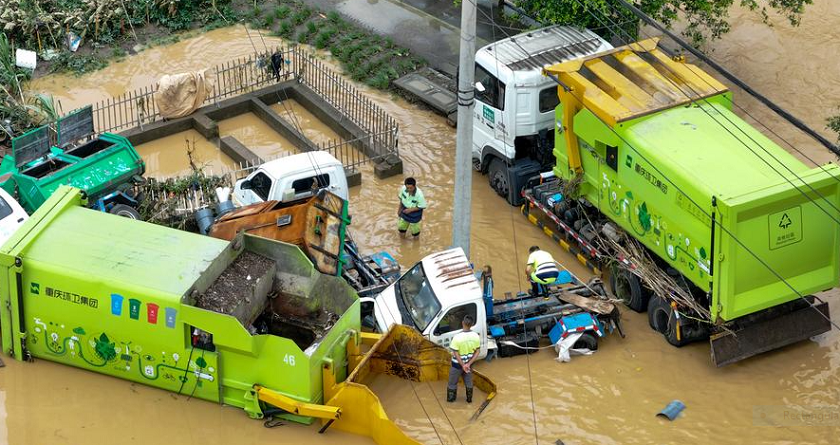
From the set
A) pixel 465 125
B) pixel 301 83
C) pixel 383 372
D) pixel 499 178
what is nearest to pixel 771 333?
pixel 465 125

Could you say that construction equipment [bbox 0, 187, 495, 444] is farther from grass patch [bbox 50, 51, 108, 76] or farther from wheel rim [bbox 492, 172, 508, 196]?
grass patch [bbox 50, 51, 108, 76]

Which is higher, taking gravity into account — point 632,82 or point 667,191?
point 632,82

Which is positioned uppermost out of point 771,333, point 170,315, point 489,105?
point 489,105

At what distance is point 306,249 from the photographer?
16906mm

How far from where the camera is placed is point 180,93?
2277cm

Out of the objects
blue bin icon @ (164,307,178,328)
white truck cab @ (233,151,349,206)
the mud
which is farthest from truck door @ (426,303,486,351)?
white truck cab @ (233,151,349,206)

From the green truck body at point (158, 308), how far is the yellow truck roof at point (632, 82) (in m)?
4.94

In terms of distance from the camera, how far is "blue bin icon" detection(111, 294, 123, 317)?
15.2 meters

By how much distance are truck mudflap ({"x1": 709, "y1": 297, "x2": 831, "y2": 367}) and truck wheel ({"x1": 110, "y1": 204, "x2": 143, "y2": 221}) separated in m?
9.27

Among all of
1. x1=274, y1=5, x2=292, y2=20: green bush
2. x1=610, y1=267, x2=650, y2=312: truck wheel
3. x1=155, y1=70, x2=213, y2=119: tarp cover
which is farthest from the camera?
x1=274, y1=5, x2=292, y2=20: green bush

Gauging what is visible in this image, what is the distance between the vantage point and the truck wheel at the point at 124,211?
1884cm

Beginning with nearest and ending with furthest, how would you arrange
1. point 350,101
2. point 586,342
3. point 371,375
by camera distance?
point 371,375, point 586,342, point 350,101

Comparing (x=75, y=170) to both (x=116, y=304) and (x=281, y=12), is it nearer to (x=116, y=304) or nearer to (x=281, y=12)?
(x=116, y=304)

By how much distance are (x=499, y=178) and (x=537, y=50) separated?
233 cm
